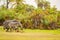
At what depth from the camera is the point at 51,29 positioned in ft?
7.45

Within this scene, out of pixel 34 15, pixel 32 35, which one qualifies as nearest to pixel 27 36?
pixel 32 35

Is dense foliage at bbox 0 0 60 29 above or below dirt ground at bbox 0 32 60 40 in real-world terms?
above

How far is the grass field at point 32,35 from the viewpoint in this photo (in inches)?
87.7

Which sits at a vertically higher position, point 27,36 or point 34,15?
point 34,15

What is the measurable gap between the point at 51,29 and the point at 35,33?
20 cm

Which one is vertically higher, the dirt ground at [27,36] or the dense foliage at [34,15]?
the dense foliage at [34,15]

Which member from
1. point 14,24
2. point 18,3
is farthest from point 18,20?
point 18,3

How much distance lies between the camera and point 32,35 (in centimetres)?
225

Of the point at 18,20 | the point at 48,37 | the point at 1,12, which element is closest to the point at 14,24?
the point at 18,20

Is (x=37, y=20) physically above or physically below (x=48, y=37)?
above

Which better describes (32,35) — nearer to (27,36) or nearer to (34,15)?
(27,36)

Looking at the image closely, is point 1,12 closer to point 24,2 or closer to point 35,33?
point 24,2

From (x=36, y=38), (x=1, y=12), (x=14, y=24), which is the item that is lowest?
(x=36, y=38)

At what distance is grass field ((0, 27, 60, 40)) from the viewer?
223 cm
